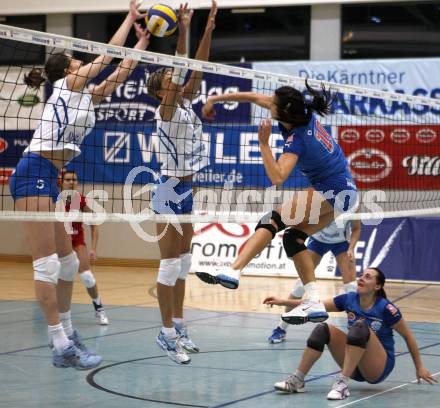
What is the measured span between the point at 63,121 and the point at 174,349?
215cm

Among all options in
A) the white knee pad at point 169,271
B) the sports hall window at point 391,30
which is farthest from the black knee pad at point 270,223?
the sports hall window at point 391,30

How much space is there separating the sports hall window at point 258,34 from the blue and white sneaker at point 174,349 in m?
11.0

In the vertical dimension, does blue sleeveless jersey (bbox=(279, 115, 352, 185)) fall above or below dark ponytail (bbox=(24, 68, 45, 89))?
below

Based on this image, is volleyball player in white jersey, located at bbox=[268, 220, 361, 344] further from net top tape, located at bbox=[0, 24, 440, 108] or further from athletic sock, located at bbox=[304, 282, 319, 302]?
athletic sock, located at bbox=[304, 282, 319, 302]

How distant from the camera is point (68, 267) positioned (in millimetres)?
7051

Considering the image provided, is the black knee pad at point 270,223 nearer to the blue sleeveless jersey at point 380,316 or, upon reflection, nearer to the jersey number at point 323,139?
the jersey number at point 323,139

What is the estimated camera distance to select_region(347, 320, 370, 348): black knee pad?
6.34 metres

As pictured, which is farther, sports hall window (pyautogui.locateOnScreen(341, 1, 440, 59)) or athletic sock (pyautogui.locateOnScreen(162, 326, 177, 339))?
sports hall window (pyautogui.locateOnScreen(341, 1, 440, 59))

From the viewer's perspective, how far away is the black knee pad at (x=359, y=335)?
20.8ft

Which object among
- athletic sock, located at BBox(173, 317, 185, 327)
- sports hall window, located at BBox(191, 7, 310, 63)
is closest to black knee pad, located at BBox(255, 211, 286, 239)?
athletic sock, located at BBox(173, 317, 185, 327)

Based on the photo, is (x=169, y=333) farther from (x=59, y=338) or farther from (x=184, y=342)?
(x=59, y=338)

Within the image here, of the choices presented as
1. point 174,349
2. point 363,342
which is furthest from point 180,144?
point 363,342

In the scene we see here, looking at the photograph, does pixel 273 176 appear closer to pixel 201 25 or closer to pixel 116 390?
pixel 116 390

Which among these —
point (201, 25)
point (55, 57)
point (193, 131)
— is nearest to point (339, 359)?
point (193, 131)
